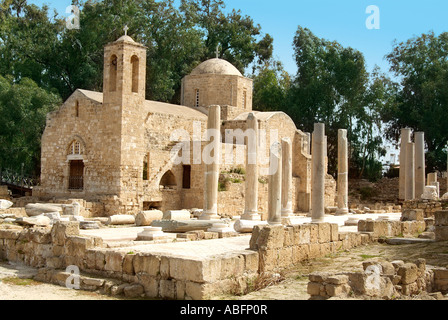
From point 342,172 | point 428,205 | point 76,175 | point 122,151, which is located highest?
point 122,151

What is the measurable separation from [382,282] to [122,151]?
17.4 meters

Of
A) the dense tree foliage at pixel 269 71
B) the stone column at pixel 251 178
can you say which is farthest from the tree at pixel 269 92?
the stone column at pixel 251 178

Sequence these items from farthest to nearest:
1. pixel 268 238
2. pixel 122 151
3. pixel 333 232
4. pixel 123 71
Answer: pixel 123 71 < pixel 122 151 < pixel 333 232 < pixel 268 238

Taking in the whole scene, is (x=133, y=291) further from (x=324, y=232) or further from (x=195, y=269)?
(x=324, y=232)

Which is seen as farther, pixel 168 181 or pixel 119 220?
pixel 168 181

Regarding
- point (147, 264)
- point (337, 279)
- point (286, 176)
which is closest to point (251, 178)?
point (286, 176)

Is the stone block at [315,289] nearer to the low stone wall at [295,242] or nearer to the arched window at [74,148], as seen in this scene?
the low stone wall at [295,242]

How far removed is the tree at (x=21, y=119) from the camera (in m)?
30.7

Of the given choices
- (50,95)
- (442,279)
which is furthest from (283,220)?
(50,95)

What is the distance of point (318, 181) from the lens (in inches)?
701

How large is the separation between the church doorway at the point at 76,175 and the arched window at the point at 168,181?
3.68 m

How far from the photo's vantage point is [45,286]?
32.3 feet

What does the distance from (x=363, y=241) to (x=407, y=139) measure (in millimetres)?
12944

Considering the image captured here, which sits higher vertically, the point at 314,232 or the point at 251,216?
the point at 251,216
